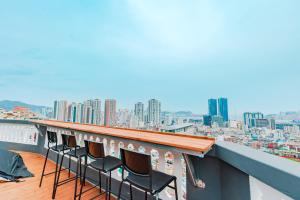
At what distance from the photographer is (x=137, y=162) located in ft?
3.89

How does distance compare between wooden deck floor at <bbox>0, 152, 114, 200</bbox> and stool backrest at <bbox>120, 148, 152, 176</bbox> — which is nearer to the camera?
stool backrest at <bbox>120, 148, 152, 176</bbox>

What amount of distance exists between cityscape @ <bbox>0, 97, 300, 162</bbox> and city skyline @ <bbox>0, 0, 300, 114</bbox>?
1.97 ft

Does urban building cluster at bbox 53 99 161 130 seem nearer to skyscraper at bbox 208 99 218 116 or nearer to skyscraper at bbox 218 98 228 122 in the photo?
skyscraper at bbox 208 99 218 116

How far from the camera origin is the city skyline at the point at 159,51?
9.80 feet

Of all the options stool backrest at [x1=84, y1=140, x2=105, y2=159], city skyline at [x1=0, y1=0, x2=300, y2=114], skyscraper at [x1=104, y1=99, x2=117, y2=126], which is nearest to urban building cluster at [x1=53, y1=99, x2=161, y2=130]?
skyscraper at [x1=104, y1=99, x2=117, y2=126]

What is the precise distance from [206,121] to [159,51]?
561cm

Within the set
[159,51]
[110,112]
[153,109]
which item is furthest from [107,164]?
[159,51]

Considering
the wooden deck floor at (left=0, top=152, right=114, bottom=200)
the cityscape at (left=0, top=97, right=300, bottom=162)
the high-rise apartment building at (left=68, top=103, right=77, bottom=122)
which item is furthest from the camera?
the high-rise apartment building at (left=68, top=103, right=77, bottom=122)

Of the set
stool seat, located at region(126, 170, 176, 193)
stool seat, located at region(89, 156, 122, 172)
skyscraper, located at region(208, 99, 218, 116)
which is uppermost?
skyscraper, located at region(208, 99, 218, 116)

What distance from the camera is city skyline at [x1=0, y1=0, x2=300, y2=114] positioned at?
299cm

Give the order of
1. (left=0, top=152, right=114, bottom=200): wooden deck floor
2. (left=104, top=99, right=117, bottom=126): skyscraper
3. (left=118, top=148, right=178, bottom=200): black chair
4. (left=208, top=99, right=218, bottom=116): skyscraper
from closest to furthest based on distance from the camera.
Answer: (left=118, top=148, right=178, bottom=200): black chair, (left=0, top=152, right=114, bottom=200): wooden deck floor, (left=208, top=99, right=218, bottom=116): skyscraper, (left=104, top=99, right=117, bottom=126): skyscraper

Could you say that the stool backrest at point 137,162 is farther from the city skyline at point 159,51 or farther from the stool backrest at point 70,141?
the city skyline at point 159,51

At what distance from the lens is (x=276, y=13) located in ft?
8.63

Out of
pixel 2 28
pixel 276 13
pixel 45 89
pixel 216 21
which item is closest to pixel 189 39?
pixel 216 21
